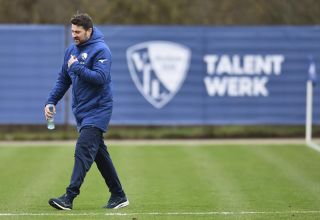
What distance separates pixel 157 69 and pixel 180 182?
6.34 m

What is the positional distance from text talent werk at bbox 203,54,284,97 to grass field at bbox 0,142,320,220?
165 cm

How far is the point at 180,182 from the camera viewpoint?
11922 millimetres

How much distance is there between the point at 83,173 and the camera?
921 cm

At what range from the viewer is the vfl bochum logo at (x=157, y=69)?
18031 millimetres

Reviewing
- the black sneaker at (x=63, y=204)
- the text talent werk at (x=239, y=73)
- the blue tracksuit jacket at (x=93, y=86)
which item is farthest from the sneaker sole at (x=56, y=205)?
the text talent werk at (x=239, y=73)

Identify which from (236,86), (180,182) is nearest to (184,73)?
(236,86)

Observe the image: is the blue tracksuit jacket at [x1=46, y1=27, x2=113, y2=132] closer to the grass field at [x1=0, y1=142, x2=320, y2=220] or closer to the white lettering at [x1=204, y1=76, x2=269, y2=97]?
the grass field at [x1=0, y1=142, x2=320, y2=220]

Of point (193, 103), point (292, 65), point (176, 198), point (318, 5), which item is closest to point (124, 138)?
point (193, 103)

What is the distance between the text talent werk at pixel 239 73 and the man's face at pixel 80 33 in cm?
904

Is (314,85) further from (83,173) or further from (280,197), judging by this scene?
(83,173)

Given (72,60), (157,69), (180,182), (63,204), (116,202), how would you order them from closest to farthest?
1. (72,60)
2. (63,204)
3. (116,202)
4. (180,182)
5. (157,69)

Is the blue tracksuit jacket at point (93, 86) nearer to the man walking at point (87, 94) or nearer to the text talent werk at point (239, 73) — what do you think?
the man walking at point (87, 94)

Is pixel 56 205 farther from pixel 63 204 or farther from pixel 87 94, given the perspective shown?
pixel 87 94

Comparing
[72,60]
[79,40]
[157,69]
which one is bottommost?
[157,69]
